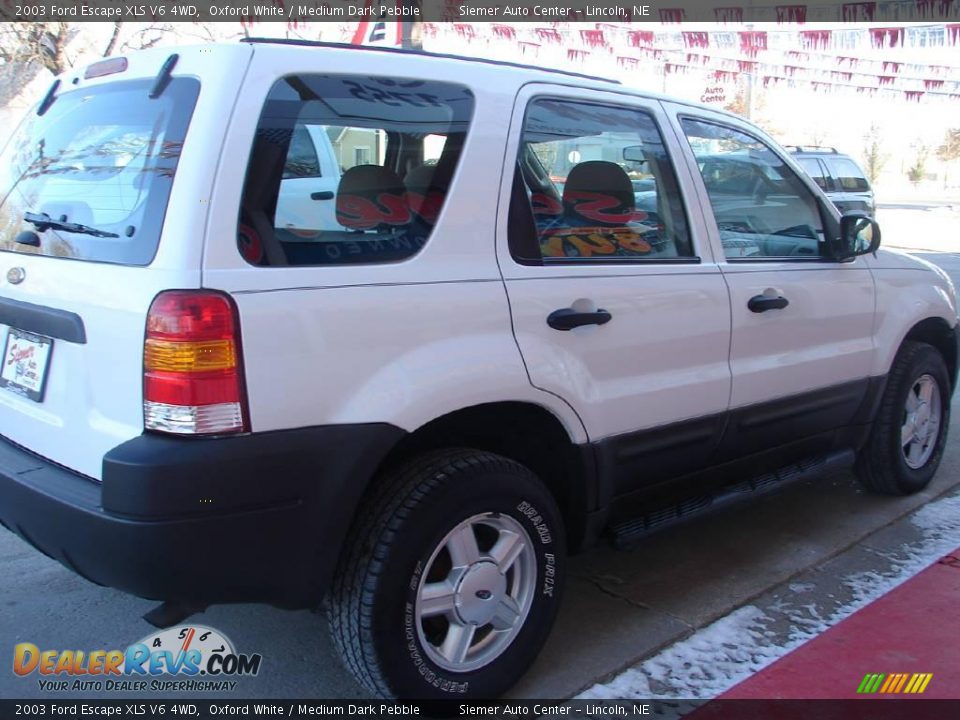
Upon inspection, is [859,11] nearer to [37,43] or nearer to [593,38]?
[593,38]

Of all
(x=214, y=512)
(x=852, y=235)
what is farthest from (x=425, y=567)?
(x=852, y=235)

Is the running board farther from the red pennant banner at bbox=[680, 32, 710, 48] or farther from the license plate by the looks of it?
the red pennant banner at bbox=[680, 32, 710, 48]

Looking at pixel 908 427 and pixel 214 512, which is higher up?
pixel 214 512

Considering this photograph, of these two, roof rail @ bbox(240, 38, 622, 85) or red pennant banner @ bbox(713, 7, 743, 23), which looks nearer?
roof rail @ bbox(240, 38, 622, 85)

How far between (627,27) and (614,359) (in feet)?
51.0

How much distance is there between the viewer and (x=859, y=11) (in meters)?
14.7

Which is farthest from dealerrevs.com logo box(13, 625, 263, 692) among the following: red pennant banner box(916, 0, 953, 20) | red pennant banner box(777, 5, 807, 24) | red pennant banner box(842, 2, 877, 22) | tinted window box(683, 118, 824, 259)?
red pennant banner box(777, 5, 807, 24)

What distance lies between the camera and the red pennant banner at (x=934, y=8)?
13.8 meters

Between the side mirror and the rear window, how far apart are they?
2787mm

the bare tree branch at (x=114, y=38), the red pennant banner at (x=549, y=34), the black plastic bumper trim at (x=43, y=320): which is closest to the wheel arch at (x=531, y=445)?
the black plastic bumper trim at (x=43, y=320)

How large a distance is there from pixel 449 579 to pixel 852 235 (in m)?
2.43

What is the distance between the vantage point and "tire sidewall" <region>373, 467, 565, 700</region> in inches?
93.8

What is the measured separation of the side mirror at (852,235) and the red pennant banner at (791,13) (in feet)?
42.5

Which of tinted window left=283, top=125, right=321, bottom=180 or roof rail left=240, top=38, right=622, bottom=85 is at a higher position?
roof rail left=240, top=38, right=622, bottom=85
